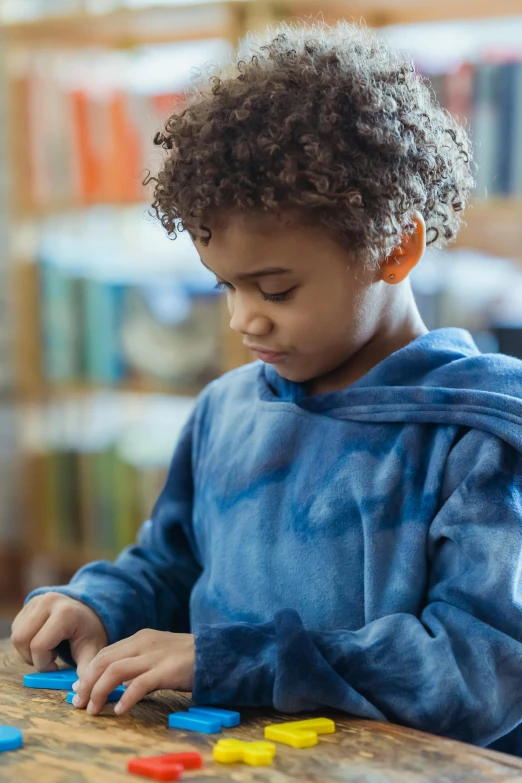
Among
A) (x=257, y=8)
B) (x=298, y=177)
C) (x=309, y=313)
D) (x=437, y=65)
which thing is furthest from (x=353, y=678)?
(x=257, y=8)

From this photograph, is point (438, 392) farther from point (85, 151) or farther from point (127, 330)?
point (85, 151)

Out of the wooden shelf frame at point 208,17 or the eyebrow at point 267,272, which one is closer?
the eyebrow at point 267,272

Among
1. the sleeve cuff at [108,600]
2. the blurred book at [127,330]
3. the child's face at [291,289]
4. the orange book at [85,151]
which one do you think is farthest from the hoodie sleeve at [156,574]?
the orange book at [85,151]

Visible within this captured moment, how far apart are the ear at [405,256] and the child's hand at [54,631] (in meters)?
0.46

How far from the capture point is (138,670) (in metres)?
0.92

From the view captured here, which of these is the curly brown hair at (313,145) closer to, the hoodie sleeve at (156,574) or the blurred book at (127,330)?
the hoodie sleeve at (156,574)

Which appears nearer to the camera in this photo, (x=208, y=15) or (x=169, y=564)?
(x=169, y=564)

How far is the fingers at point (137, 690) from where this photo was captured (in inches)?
35.0

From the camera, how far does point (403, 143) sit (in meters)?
1.01

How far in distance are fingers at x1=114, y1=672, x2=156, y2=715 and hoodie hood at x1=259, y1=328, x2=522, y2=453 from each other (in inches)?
12.8

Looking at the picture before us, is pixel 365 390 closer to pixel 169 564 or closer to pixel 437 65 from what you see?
pixel 169 564

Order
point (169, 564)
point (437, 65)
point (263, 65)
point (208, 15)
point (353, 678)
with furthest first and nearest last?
point (208, 15)
point (437, 65)
point (169, 564)
point (263, 65)
point (353, 678)

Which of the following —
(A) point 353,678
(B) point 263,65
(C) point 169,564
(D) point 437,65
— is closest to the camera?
(A) point 353,678

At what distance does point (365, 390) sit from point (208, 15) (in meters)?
1.76
